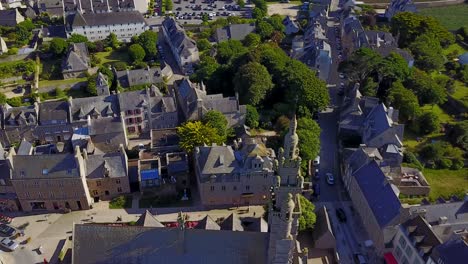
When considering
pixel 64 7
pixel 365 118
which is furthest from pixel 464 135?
pixel 64 7

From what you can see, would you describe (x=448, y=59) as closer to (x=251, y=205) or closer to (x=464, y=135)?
(x=464, y=135)

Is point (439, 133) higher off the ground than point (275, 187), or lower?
lower

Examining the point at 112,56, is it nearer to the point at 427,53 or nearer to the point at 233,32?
the point at 233,32

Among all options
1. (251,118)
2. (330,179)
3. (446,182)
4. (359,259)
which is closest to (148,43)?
(251,118)

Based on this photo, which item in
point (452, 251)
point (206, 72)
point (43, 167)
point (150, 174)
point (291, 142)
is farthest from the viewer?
point (206, 72)

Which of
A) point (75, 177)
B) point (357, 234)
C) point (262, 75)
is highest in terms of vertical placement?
point (262, 75)

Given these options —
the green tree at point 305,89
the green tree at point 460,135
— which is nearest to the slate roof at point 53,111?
the green tree at point 305,89
